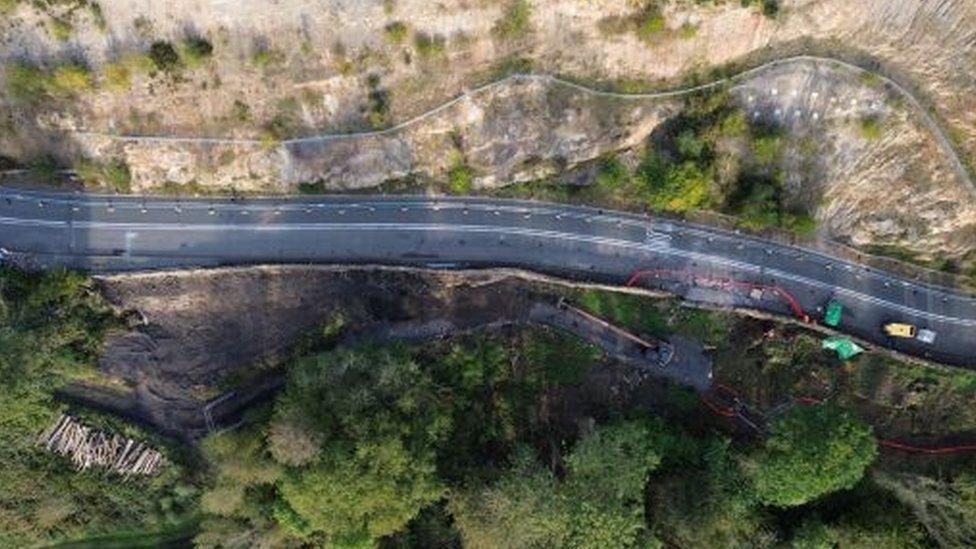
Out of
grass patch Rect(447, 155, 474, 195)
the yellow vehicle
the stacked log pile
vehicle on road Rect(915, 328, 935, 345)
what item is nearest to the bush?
grass patch Rect(447, 155, 474, 195)

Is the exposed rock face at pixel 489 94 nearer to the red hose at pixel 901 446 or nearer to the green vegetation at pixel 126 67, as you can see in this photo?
the green vegetation at pixel 126 67

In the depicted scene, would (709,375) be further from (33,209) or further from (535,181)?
(33,209)

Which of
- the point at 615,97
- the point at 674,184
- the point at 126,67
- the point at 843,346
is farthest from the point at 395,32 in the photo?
the point at 843,346

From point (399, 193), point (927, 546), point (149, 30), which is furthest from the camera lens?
point (399, 193)

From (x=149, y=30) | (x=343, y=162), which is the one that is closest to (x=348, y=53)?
(x=343, y=162)

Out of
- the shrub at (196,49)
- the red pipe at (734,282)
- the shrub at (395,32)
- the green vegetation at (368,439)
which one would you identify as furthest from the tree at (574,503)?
the shrub at (196,49)

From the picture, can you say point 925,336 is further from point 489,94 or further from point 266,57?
point 266,57

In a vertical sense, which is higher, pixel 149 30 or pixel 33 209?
pixel 149 30
